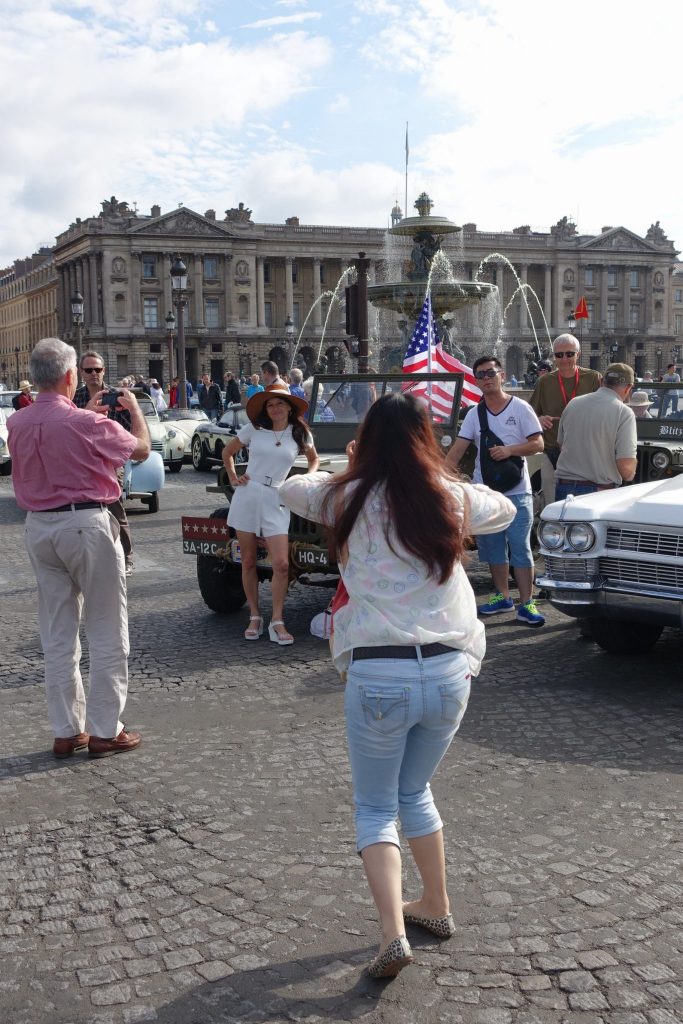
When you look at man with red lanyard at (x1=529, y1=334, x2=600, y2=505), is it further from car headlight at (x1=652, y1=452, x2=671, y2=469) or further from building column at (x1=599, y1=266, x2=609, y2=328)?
building column at (x1=599, y1=266, x2=609, y2=328)

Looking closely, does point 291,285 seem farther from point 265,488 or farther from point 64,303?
point 265,488

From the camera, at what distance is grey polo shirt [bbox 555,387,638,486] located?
7.77m

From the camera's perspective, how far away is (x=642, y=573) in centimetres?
609

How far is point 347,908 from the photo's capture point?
143 inches

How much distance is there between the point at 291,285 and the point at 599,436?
105 meters

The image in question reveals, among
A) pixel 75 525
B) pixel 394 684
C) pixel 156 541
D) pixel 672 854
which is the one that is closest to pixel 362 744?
pixel 394 684

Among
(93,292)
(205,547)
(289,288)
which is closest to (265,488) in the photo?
(205,547)

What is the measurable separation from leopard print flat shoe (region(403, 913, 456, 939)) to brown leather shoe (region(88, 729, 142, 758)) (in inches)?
87.6

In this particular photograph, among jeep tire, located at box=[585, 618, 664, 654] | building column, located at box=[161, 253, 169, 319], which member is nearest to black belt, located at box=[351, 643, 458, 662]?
jeep tire, located at box=[585, 618, 664, 654]

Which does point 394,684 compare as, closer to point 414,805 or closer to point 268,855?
point 414,805

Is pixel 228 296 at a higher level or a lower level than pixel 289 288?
lower

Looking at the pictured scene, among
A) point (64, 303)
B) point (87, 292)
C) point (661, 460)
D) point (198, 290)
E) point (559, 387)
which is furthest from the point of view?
point (64, 303)

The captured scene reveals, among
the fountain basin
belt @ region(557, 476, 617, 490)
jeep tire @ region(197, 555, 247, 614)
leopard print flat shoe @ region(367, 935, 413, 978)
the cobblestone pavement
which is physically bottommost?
the cobblestone pavement

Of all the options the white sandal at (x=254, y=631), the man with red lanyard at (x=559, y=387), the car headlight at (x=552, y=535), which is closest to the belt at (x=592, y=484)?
the man with red lanyard at (x=559, y=387)
